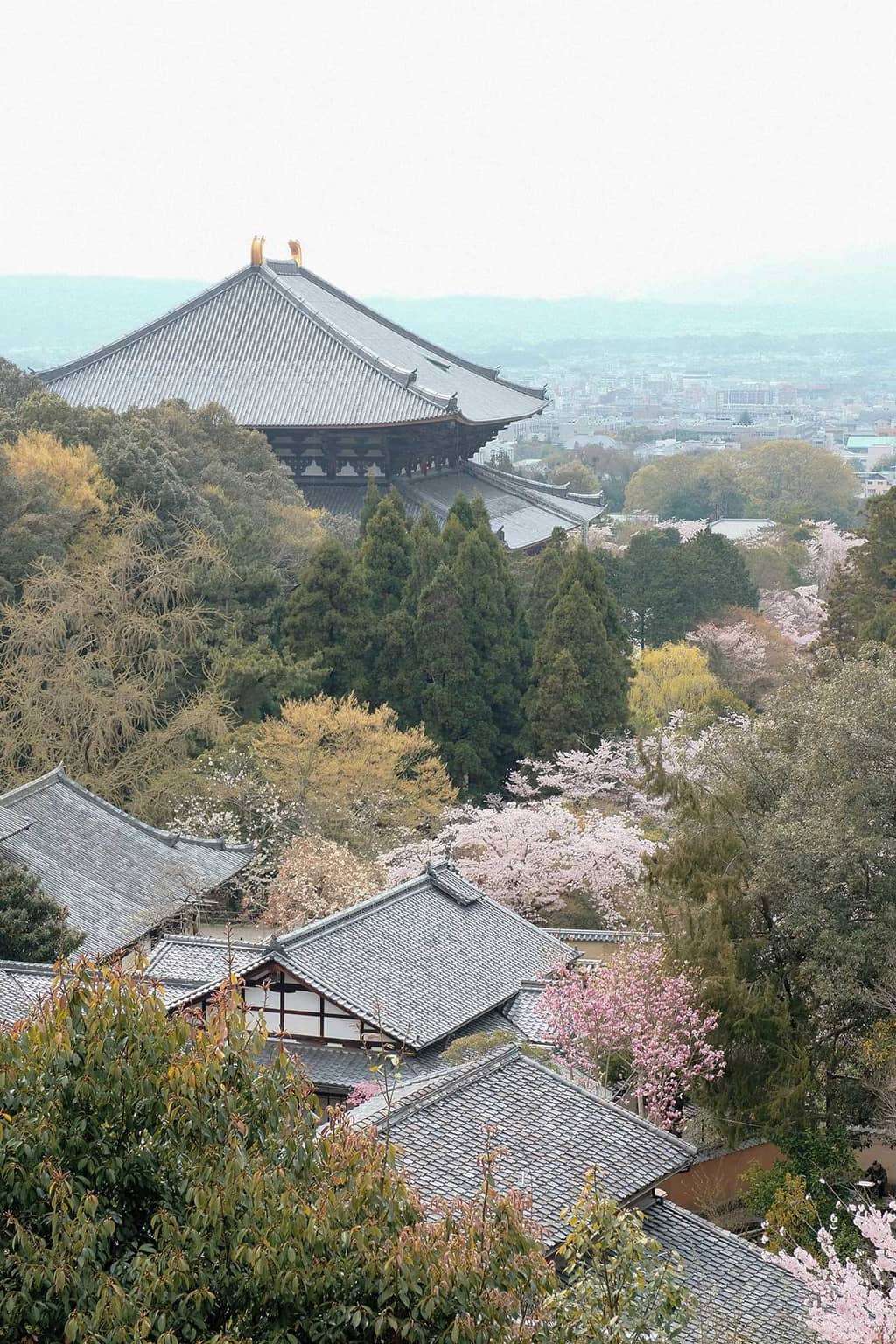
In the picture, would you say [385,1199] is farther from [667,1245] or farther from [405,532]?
[405,532]

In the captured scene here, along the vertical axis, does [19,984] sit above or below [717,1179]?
above

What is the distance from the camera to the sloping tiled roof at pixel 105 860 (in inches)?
747

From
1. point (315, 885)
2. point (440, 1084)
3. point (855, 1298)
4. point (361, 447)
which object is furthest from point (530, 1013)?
point (361, 447)

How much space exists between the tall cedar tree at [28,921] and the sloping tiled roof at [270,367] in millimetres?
20086

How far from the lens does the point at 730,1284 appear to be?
10789 millimetres

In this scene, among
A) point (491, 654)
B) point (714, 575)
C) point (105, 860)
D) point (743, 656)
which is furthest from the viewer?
point (714, 575)

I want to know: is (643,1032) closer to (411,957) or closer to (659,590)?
(411,957)

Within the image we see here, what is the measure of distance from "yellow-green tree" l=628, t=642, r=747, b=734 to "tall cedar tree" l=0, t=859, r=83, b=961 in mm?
14529

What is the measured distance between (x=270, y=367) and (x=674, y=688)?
553 inches

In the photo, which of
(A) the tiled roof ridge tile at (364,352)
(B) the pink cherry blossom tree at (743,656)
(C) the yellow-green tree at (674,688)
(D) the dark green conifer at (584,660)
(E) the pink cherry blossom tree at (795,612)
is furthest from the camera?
(E) the pink cherry blossom tree at (795,612)

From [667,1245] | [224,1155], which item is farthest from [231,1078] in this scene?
[667,1245]

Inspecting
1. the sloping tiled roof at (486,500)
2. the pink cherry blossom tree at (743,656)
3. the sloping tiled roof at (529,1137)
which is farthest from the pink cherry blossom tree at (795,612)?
the sloping tiled roof at (529,1137)

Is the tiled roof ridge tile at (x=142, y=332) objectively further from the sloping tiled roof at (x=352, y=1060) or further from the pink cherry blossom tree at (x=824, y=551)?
the sloping tiled roof at (x=352, y=1060)

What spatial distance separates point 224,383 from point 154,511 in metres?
13.1
